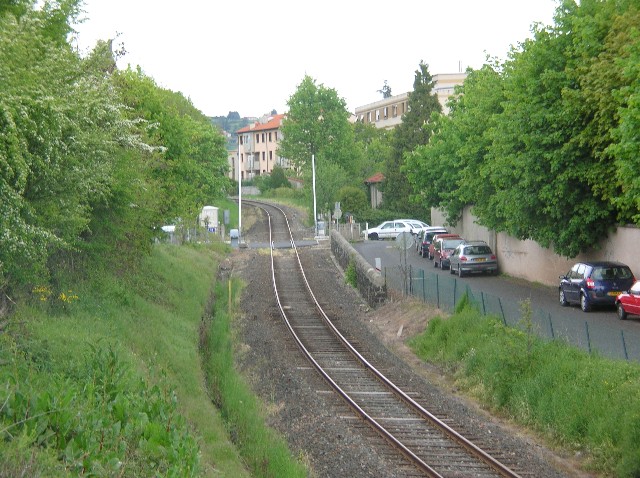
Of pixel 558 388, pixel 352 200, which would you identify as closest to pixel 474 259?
pixel 558 388

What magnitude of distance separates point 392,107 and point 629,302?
301 feet

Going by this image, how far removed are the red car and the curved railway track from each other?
7.58 metres

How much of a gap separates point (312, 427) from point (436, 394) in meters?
3.70

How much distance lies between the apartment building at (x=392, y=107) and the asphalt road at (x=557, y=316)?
5735 cm

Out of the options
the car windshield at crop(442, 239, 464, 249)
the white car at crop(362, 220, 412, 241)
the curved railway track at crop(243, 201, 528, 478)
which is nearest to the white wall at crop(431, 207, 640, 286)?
the car windshield at crop(442, 239, 464, 249)

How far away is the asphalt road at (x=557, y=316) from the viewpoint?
19.1 metres

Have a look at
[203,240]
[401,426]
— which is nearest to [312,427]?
[401,426]

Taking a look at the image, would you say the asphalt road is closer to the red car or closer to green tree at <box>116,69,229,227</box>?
the red car

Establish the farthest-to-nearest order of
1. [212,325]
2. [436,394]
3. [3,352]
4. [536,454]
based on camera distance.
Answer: [212,325] < [436,394] < [536,454] < [3,352]

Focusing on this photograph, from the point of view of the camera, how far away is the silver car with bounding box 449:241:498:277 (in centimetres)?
3931

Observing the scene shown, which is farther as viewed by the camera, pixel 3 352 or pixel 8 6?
pixel 8 6

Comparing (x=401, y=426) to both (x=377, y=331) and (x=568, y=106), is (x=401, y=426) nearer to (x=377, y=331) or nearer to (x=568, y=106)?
(x=377, y=331)

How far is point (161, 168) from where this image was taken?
29859 millimetres

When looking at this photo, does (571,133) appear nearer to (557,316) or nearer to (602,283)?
(602,283)
